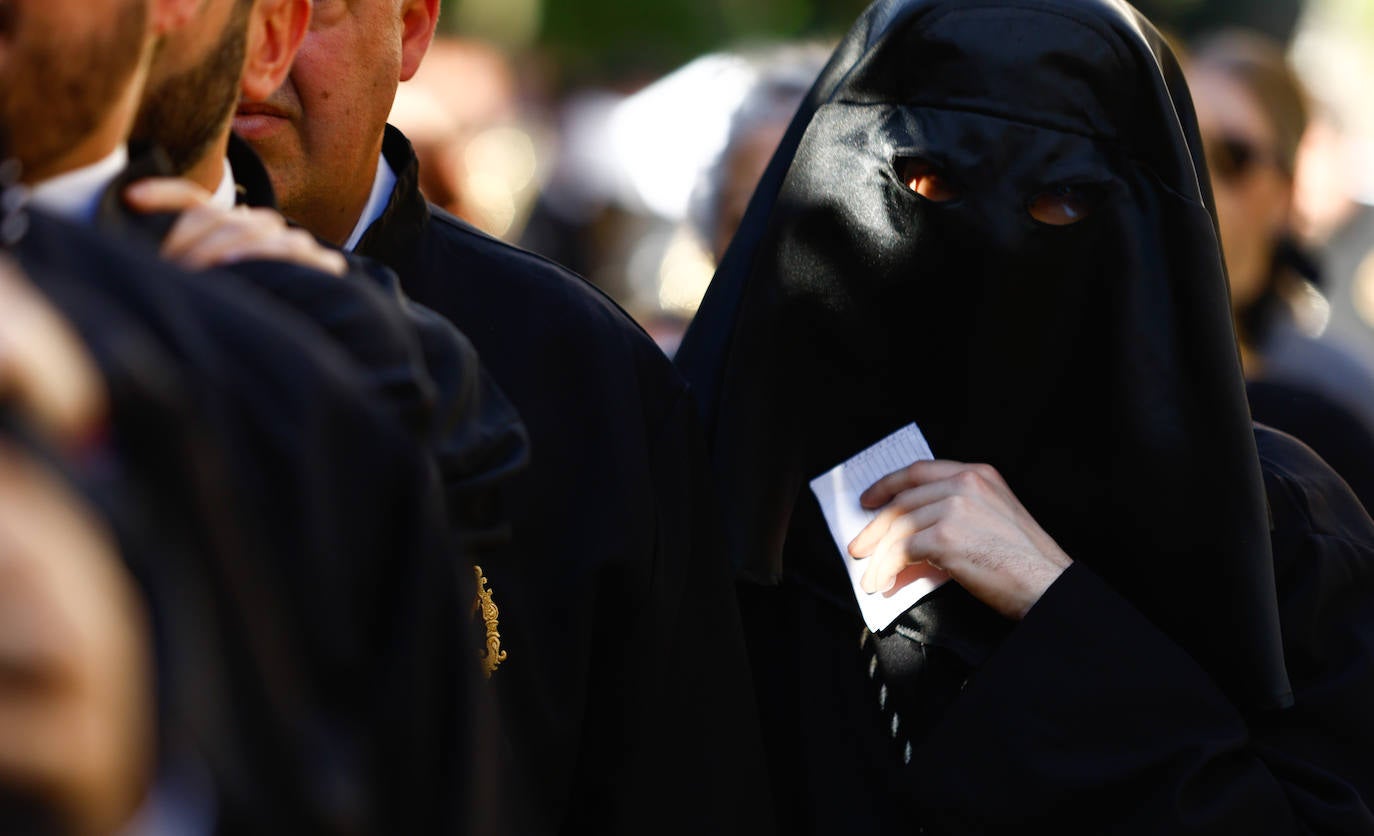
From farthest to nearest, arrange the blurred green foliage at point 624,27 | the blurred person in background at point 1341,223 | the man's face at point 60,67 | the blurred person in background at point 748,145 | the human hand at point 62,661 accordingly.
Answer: the blurred green foliage at point 624,27
the blurred person in background at point 1341,223
the blurred person in background at point 748,145
the man's face at point 60,67
the human hand at point 62,661

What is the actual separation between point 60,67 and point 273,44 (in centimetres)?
53

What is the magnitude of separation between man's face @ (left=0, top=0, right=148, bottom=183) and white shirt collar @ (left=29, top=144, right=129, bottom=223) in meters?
0.02

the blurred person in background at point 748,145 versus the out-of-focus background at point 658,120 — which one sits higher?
the blurred person in background at point 748,145

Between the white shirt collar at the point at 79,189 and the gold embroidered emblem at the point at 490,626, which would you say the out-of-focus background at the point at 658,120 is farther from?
the white shirt collar at the point at 79,189

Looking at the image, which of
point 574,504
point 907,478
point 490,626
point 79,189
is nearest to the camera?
point 79,189

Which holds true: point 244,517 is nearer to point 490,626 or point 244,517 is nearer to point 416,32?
point 490,626

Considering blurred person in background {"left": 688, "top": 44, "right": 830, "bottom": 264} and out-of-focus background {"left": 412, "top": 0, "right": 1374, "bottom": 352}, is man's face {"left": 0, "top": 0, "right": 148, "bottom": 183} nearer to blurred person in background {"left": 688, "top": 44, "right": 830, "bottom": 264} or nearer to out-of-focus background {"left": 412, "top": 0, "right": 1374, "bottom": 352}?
blurred person in background {"left": 688, "top": 44, "right": 830, "bottom": 264}

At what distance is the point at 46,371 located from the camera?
3.13 feet

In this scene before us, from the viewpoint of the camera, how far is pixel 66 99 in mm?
1279

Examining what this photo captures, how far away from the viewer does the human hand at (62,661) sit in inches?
35.3

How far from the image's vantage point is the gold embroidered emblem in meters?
2.33

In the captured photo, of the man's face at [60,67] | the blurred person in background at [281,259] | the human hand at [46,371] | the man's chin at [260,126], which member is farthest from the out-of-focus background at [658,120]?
the human hand at [46,371]

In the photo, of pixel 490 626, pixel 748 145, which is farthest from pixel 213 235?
pixel 748 145

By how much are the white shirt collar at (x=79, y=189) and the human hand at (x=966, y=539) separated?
1.55m
